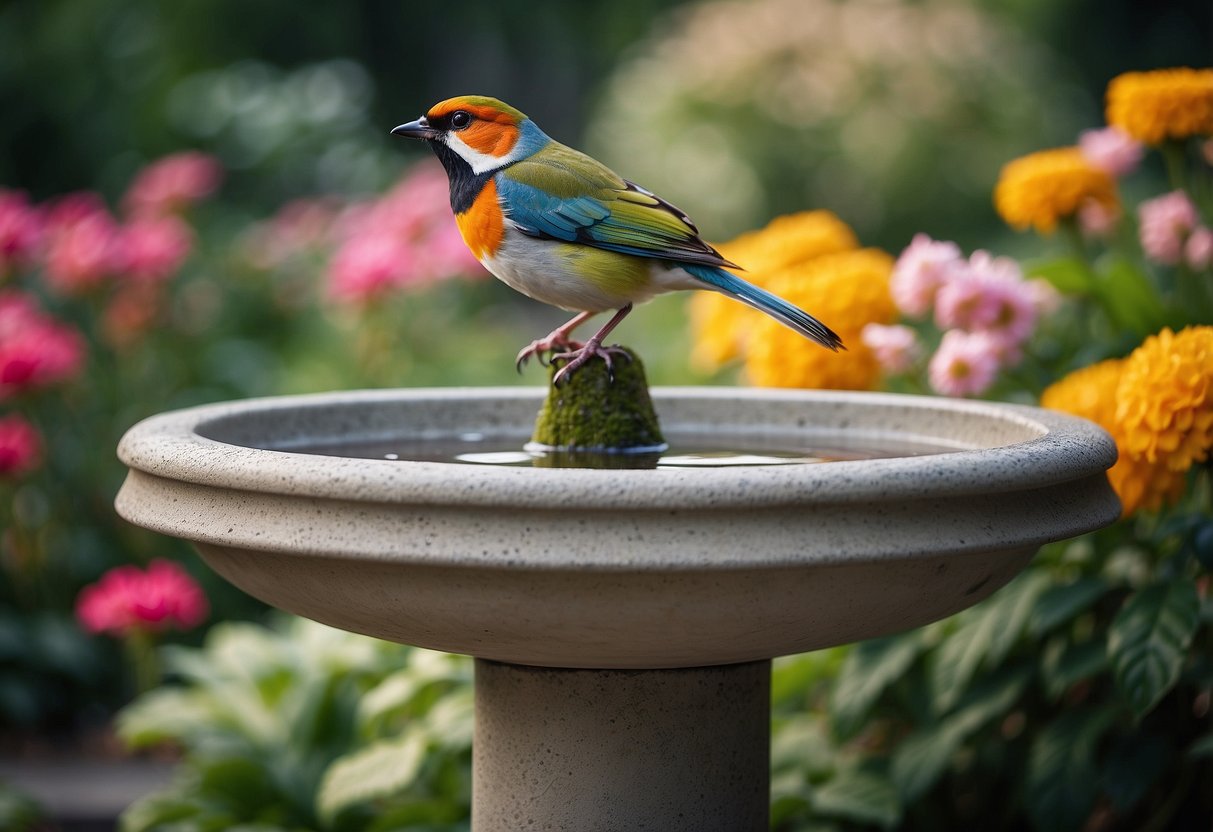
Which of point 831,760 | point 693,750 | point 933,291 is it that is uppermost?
point 933,291

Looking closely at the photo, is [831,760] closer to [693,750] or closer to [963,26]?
[693,750]

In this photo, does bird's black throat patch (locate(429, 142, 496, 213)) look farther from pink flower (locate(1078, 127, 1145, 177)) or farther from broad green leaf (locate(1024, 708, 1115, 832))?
pink flower (locate(1078, 127, 1145, 177))

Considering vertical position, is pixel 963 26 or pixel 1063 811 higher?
pixel 963 26

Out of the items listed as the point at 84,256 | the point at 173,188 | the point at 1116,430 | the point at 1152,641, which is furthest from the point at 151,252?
the point at 1152,641

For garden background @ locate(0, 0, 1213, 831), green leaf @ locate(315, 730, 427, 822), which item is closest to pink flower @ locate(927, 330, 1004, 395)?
garden background @ locate(0, 0, 1213, 831)

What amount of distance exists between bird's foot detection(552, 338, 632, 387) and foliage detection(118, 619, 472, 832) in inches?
Result: 40.1

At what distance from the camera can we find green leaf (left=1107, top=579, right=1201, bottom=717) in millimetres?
2400

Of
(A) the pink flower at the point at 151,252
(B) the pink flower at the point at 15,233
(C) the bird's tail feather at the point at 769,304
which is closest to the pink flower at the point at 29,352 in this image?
(B) the pink flower at the point at 15,233

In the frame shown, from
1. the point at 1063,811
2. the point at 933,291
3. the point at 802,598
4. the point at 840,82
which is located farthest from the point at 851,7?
the point at 802,598

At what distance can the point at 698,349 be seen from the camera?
162 inches

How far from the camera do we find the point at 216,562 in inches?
88.3

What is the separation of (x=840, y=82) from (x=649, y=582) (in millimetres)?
8377

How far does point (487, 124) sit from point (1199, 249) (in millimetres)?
1874

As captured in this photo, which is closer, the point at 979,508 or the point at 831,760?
the point at 979,508
